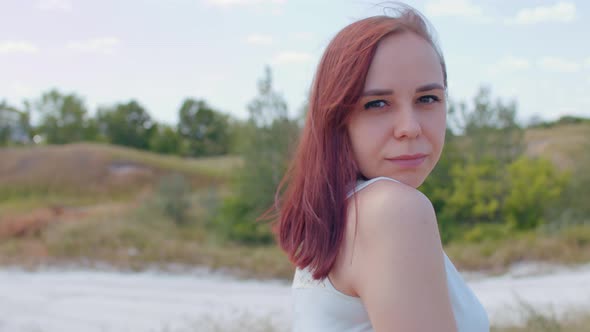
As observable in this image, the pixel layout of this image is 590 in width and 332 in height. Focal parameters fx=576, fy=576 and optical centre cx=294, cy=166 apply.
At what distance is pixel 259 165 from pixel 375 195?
29.7ft

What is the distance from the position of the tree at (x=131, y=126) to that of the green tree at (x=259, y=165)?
2401 cm

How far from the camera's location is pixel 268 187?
9891 mm

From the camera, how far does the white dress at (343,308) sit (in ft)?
3.30

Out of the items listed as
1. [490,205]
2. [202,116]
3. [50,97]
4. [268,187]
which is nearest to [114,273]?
[268,187]

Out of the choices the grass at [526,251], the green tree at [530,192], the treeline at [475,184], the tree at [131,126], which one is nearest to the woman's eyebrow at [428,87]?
the grass at [526,251]

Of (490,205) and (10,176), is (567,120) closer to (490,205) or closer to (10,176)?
(490,205)

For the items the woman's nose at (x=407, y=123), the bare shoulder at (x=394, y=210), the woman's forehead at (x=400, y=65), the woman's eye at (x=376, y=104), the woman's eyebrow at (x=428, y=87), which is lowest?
the bare shoulder at (x=394, y=210)

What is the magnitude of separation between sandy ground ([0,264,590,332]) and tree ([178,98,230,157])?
22509 mm

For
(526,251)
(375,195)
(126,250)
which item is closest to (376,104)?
(375,195)

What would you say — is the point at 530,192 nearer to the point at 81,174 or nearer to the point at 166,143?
the point at 81,174

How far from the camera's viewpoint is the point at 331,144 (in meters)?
1.13

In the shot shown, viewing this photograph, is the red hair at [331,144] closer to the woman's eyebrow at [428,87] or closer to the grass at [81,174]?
the woman's eyebrow at [428,87]

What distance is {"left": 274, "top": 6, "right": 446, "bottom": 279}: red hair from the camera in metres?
1.05

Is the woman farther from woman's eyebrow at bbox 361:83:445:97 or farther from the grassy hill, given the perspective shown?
the grassy hill
